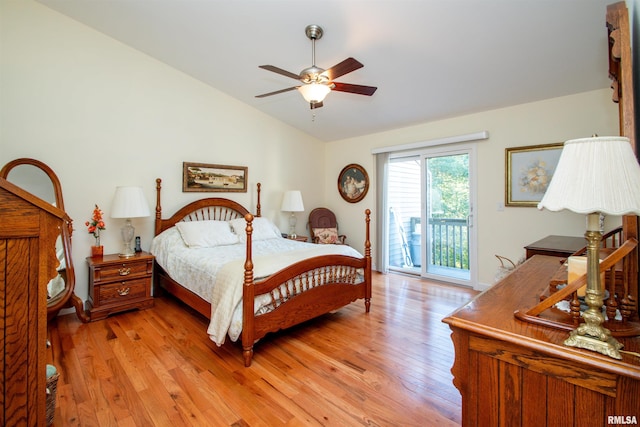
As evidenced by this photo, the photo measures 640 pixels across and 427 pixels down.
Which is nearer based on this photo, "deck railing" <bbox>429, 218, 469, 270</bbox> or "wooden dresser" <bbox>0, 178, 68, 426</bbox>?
"wooden dresser" <bbox>0, 178, 68, 426</bbox>

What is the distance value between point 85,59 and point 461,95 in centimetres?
429

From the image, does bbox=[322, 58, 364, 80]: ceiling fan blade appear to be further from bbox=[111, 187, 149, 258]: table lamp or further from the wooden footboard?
bbox=[111, 187, 149, 258]: table lamp

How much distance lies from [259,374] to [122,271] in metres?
2.07

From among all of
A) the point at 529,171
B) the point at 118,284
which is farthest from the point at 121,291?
the point at 529,171

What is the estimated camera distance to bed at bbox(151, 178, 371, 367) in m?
2.21

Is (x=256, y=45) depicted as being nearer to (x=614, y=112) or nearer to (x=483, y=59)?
(x=483, y=59)

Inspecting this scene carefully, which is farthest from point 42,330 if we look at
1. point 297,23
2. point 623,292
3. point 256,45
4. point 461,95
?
point 461,95

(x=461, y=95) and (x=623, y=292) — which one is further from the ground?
(x=461, y=95)

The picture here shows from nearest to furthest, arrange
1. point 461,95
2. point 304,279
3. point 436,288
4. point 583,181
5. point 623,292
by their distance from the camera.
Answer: point 583,181 → point 623,292 → point 304,279 → point 461,95 → point 436,288

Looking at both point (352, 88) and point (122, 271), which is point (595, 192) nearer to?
point (352, 88)

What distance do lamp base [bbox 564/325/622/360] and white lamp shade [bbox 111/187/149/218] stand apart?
11.8ft

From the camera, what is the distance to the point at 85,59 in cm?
322

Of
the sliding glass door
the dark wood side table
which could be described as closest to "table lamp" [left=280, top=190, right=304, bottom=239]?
the sliding glass door

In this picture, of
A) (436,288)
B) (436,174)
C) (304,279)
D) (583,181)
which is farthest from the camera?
(436,174)
